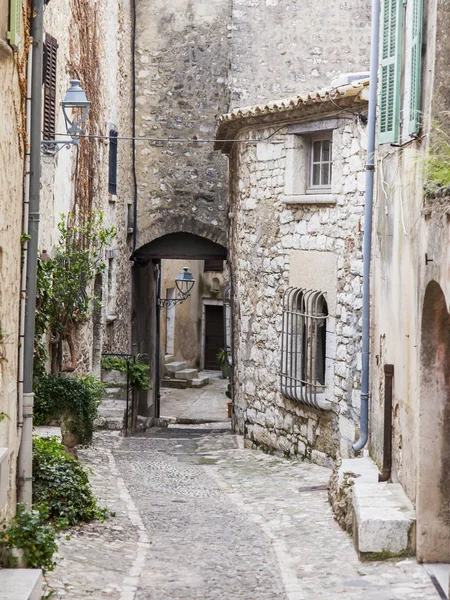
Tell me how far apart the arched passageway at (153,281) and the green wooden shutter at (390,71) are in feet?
33.7

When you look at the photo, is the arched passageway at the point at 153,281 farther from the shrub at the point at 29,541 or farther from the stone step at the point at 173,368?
the shrub at the point at 29,541

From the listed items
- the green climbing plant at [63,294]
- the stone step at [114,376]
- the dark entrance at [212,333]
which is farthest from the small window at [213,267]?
the green climbing plant at [63,294]

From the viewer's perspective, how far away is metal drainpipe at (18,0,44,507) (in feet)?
24.8

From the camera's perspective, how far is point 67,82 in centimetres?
1355

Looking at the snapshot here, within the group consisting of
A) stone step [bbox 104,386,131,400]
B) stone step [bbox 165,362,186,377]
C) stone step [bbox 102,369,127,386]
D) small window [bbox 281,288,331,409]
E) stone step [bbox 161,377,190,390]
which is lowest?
stone step [bbox 161,377,190,390]

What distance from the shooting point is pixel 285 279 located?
1338cm

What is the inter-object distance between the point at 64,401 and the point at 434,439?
17.2 ft

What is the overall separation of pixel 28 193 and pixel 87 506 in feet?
9.45

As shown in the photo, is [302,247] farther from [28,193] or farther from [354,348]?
[28,193]

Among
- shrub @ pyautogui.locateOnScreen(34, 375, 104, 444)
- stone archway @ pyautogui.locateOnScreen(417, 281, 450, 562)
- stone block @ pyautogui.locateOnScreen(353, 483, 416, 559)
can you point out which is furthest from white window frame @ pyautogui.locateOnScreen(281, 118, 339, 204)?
stone block @ pyautogui.locateOnScreen(353, 483, 416, 559)

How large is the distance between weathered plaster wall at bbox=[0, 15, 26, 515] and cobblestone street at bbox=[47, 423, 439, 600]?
1002 millimetres

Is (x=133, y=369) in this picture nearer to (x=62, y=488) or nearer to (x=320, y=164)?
(x=320, y=164)

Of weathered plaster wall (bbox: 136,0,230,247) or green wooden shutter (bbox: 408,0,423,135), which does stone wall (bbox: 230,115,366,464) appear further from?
green wooden shutter (bbox: 408,0,423,135)

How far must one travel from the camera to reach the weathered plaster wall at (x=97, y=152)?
42.3 ft
